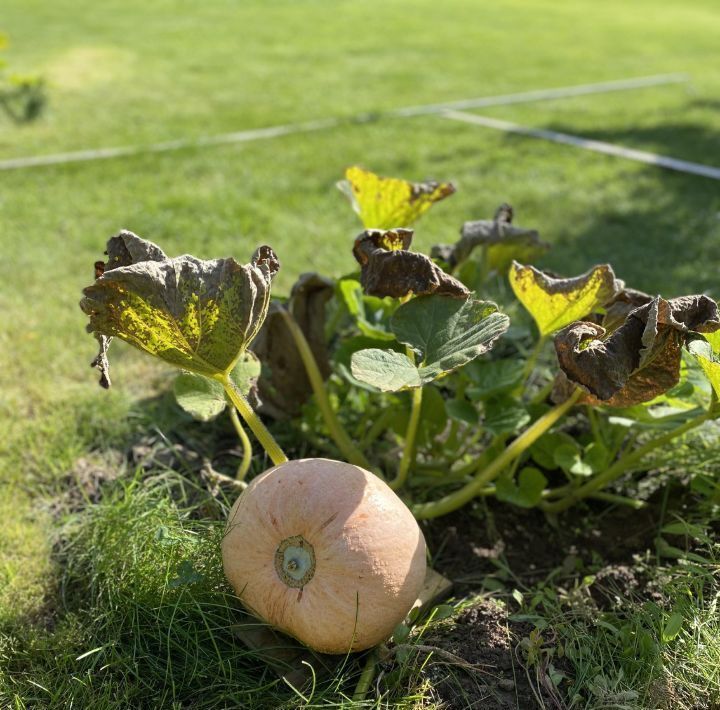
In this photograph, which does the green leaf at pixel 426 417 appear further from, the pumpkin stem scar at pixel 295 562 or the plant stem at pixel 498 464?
the pumpkin stem scar at pixel 295 562

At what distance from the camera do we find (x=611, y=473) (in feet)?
7.19

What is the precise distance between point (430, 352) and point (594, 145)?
477cm

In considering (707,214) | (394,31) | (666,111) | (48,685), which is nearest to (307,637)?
(48,685)

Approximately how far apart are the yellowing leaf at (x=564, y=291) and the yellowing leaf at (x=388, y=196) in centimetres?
44

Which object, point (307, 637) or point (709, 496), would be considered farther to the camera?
point (709, 496)

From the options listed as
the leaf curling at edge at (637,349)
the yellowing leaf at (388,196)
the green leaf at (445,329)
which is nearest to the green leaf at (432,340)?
the green leaf at (445,329)

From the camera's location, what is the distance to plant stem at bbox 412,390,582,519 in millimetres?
1942

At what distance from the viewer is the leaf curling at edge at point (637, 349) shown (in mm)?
1647

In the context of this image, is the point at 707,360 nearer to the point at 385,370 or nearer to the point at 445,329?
the point at 445,329

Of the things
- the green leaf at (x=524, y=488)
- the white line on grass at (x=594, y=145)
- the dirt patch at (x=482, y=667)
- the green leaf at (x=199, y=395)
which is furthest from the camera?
the white line on grass at (x=594, y=145)

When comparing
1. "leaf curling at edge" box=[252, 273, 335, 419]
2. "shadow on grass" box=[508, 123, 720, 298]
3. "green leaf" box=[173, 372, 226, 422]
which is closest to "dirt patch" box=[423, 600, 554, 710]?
"green leaf" box=[173, 372, 226, 422]

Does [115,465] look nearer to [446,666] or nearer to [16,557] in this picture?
[16,557]

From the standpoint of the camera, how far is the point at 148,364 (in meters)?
3.08

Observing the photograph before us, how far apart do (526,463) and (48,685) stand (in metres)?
1.49
